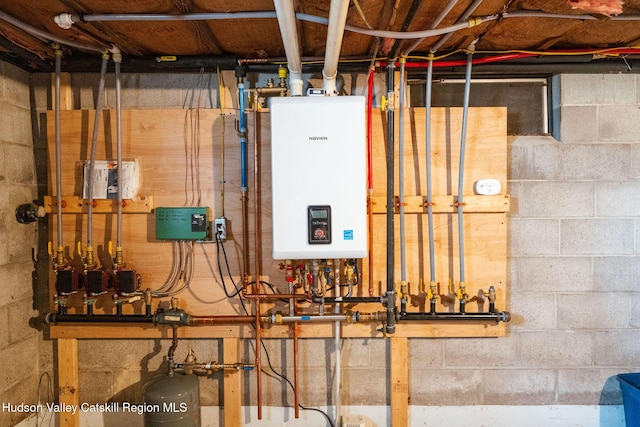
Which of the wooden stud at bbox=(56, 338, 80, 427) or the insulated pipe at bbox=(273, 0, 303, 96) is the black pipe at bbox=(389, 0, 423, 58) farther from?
the wooden stud at bbox=(56, 338, 80, 427)

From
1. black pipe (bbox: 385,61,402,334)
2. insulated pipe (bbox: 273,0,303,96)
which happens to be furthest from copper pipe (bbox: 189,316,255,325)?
insulated pipe (bbox: 273,0,303,96)

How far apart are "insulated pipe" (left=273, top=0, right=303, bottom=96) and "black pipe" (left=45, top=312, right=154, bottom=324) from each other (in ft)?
3.81

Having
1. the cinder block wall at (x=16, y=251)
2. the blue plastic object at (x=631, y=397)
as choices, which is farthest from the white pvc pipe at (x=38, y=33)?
the blue plastic object at (x=631, y=397)

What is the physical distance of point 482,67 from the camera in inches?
66.7

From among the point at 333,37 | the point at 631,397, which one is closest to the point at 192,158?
the point at 333,37

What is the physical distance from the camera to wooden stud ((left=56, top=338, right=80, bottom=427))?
172 centimetres

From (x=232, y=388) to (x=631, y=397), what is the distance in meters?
1.70

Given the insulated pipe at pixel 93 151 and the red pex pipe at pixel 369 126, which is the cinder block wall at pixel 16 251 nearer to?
the insulated pipe at pixel 93 151

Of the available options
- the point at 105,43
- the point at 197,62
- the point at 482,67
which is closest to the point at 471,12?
the point at 482,67

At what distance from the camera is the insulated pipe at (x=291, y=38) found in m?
1.04

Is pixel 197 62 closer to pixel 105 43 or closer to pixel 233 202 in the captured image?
pixel 105 43

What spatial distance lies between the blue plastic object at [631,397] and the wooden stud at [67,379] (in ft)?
7.92

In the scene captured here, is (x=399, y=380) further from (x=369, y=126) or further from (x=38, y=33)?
(x=38, y=33)

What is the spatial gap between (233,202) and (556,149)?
1468 millimetres
